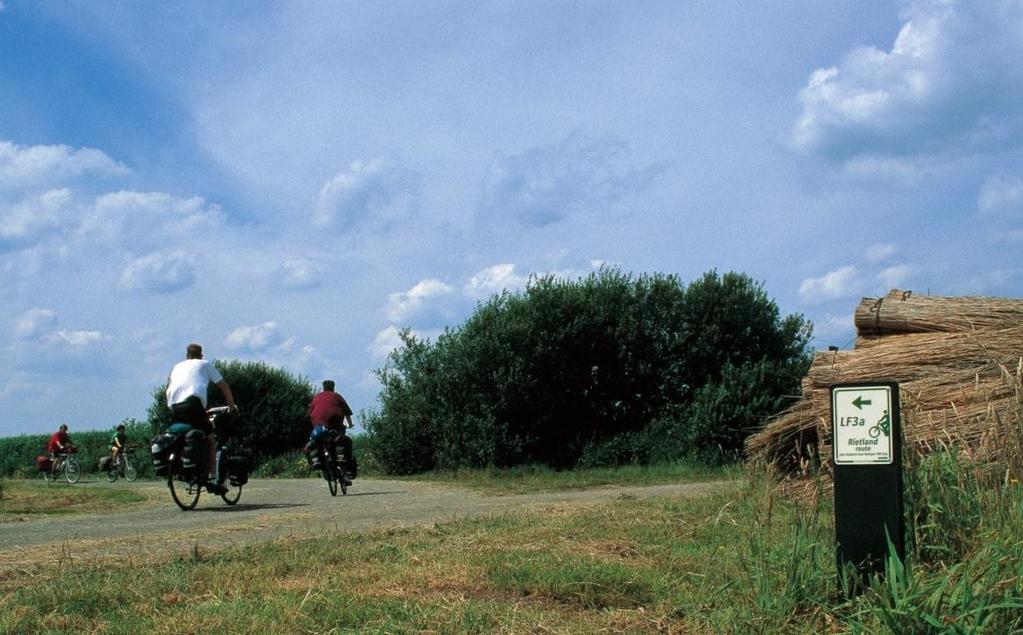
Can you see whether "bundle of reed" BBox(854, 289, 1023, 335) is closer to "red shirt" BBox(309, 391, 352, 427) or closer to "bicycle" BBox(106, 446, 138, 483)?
"red shirt" BBox(309, 391, 352, 427)

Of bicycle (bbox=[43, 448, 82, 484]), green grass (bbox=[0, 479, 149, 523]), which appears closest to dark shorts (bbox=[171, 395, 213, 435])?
green grass (bbox=[0, 479, 149, 523])

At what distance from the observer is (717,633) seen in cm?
388

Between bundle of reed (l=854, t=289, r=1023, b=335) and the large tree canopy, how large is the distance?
45.0ft

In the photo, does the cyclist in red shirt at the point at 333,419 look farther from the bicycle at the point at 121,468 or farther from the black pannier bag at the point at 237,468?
the bicycle at the point at 121,468

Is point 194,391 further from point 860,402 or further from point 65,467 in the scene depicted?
point 65,467

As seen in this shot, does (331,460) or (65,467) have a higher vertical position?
(331,460)

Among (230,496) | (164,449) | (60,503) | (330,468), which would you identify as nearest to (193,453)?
(164,449)

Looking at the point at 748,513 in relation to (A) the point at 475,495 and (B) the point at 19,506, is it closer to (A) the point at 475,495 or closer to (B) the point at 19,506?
(A) the point at 475,495

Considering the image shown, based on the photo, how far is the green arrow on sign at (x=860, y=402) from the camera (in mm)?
Result: 4152

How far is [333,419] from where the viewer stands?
15.1 meters

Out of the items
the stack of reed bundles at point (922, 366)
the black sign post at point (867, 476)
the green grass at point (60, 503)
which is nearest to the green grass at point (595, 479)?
the stack of reed bundles at point (922, 366)

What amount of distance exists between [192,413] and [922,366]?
846cm

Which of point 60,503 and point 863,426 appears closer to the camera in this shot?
point 863,426

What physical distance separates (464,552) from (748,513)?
1745 millimetres
